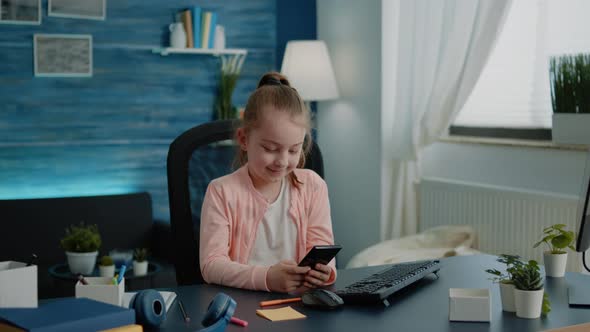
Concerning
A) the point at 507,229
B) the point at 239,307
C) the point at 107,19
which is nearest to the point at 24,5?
the point at 107,19

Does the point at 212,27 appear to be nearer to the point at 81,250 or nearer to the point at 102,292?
the point at 81,250

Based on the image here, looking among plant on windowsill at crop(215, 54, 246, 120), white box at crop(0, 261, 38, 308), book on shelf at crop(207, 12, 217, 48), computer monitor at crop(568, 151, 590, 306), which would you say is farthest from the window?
white box at crop(0, 261, 38, 308)

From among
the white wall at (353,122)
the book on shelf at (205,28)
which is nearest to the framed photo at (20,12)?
the book on shelf at (205,28)

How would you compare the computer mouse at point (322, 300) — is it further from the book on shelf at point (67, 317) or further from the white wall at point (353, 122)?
the white wall at point (353, 122)

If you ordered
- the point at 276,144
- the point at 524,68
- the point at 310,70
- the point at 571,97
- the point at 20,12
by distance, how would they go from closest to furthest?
the point at 276,144, the point at 571,97, the point at 524,68, the point at 20,12, the point at 310,70

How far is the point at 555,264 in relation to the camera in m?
2.00

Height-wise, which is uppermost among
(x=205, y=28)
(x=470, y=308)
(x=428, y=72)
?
(x=205, y=28)

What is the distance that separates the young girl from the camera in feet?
6.36

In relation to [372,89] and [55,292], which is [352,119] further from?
[55,292]

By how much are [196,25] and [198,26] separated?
0.6 inches

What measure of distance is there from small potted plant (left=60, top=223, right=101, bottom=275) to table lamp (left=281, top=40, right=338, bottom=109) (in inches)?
58.4

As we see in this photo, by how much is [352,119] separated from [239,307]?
320 cm

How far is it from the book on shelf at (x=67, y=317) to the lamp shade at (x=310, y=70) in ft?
11.4

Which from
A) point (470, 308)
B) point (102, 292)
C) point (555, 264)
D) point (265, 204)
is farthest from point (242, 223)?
point (555, 264)
